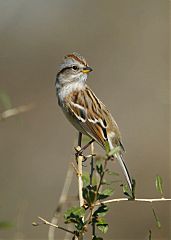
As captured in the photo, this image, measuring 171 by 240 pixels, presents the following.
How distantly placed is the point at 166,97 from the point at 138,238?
2864 millimetres

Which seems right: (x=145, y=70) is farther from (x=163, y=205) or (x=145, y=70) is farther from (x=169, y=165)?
(x=163, y=205)

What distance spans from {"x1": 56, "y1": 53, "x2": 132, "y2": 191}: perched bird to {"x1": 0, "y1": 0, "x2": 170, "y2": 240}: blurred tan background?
1289 millimetres

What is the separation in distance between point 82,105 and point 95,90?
6.25m

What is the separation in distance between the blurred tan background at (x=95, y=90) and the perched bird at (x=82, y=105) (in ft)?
4.23

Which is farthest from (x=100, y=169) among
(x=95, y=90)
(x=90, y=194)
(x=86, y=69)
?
(x=95, y=90)

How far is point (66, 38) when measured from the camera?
1147 centimetres

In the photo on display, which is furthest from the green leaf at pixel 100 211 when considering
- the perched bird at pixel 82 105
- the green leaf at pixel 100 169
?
the perched bird at pixel 82 105

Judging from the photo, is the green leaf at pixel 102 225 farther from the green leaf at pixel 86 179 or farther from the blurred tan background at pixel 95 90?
the blurred tan background at pixel 95 90

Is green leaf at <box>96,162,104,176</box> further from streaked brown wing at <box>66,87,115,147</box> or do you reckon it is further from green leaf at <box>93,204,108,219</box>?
streaked brown wing at <box>66,87,115,147</box>

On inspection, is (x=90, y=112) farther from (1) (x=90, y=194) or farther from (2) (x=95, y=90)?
(2) (x=95, y=90)

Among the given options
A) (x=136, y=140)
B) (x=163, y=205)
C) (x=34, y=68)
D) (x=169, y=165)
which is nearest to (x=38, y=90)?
(x=34, y=68)

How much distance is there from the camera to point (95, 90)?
986 cm

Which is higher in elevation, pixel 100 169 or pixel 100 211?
pixel 100 169

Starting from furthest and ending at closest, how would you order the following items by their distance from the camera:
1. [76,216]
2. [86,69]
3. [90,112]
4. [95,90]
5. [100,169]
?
[95,90], [86,69], [90,112], [76,216], [100,169]
